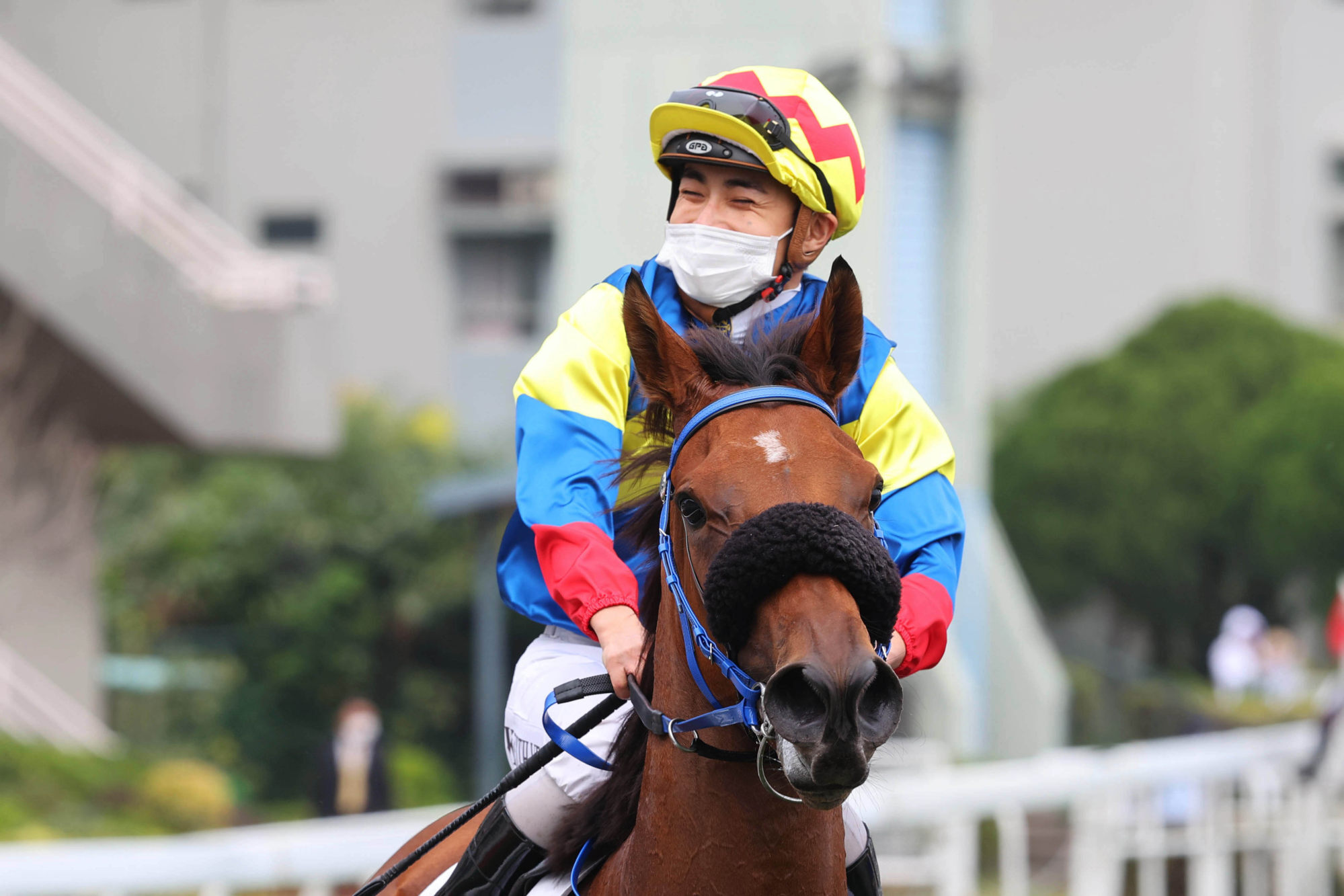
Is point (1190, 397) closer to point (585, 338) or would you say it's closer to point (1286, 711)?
point (1286, 711)

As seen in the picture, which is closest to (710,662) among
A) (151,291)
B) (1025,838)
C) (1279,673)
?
(1025,838)

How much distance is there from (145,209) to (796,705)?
12.2m

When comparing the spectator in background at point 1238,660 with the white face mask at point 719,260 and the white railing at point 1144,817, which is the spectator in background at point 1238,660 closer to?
the white railing at point 1144,817

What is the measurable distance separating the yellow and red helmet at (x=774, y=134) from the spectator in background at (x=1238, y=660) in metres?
16.3

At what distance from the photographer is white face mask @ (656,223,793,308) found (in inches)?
106

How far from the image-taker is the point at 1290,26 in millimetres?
27109

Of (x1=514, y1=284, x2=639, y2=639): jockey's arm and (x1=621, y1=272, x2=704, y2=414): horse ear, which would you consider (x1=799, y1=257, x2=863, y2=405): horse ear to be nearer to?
(x1=621, y1=272, x2=704, y2=414): horse ear

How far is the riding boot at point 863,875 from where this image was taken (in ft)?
8.93

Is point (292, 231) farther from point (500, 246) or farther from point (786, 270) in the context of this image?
point (786, 270)

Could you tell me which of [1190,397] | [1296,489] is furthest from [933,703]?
[1190,397]

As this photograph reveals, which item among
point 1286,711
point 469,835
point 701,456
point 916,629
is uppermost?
point 701,456

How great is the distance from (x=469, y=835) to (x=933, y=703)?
475 inches

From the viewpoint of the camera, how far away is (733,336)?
2.79 m

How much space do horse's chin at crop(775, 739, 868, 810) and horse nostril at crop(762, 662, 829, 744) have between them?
3 centimetres
